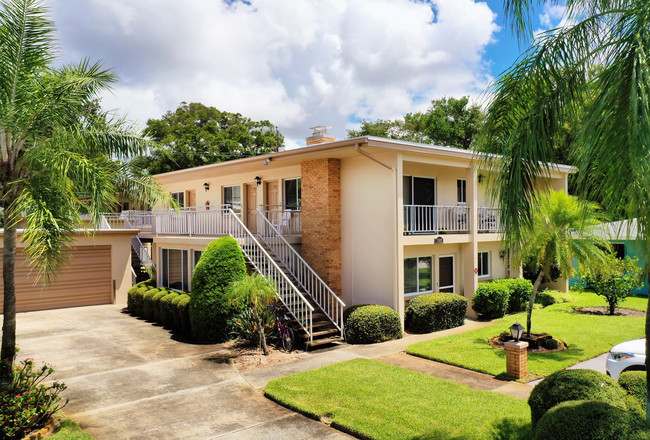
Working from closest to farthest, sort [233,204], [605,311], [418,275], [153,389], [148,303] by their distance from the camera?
[153,389], [418,275], [605,311], [148,303], [233,204]

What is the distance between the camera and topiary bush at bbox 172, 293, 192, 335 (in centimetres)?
1441

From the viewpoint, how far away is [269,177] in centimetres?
1919

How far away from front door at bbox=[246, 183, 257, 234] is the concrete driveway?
6.53m

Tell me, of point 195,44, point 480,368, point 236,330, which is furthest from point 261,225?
point 480,368

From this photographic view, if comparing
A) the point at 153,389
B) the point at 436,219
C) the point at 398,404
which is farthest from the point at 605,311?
the point at 153,389

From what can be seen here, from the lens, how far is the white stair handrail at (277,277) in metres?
12.9

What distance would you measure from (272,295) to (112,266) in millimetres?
12081

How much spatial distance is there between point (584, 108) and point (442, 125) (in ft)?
120

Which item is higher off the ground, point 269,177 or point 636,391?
point 269,177

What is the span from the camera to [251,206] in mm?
20578

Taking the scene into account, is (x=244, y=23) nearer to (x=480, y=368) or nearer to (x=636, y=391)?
(x=480, y=368)

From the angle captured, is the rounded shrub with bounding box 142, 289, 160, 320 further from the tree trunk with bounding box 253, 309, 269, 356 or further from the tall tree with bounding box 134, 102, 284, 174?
the tall tree with bounding box 134, 102, 284, 174

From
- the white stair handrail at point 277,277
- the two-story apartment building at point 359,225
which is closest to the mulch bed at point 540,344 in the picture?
the two-story apartment building at point 359,225

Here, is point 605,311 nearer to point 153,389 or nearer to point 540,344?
point 540,344
